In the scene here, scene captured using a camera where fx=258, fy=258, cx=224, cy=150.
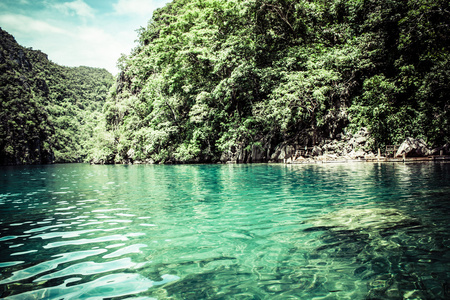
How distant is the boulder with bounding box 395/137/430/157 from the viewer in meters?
18.9

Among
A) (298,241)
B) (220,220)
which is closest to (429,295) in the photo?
(298,241)

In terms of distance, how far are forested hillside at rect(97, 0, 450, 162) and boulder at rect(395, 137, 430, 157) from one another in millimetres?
757

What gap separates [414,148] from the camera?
1881cm

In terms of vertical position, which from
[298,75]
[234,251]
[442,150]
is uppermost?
[298,75]

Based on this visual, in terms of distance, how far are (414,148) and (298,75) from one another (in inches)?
432

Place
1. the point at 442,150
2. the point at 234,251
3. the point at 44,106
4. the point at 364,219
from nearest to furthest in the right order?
1. the point at 234,251
2. the point at 364,219
3. the point at 442,150
4. the point at 44,106

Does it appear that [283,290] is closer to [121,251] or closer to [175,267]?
[175,267]

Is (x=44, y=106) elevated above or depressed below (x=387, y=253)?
above

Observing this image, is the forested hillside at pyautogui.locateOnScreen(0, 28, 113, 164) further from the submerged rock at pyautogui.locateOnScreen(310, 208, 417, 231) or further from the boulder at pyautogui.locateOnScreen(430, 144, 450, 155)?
the boulder at pyautogui.locateOnScreen(430, 144, 450, 155)

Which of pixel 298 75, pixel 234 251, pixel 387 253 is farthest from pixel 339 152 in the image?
→ pixel 234 251

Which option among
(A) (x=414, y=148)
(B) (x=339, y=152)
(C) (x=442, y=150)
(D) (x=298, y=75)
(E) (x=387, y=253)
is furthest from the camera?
(B) (x=339, y=152)

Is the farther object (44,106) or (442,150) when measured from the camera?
(44,106)

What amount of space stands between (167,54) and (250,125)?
14011 mm

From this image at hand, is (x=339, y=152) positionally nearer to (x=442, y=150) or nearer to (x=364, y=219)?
(x=442, y=150)
